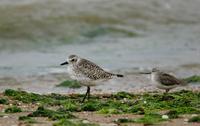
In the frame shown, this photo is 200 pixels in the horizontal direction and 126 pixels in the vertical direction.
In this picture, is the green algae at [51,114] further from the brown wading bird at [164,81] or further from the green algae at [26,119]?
the brown wading bird at [164,81]

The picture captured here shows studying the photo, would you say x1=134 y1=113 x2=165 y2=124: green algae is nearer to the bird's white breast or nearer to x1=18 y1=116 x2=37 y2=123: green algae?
x1=18 y1=116 x2=37 y2=123: green algae

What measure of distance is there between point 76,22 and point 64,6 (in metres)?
1.80

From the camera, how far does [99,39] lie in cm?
2331

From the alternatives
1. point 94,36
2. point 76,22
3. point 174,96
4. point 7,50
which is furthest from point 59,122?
point 76,22

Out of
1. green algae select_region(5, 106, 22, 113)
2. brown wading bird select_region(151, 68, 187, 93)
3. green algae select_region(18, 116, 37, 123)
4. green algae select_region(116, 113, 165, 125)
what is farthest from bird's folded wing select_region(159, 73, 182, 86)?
green algae select_region(18, 116, 37, 123)

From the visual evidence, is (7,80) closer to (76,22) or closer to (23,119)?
(23,119)

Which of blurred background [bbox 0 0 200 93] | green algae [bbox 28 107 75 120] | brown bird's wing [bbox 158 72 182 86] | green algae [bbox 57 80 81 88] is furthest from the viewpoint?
blurred background [bbox 0 0 200 93]

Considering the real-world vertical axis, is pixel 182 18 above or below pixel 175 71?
above

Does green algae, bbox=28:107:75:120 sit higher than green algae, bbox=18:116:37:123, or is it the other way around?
green algae, bbox=28:107:75:120

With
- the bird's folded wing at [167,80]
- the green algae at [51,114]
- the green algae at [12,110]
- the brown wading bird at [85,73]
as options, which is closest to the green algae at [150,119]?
the green algae at [51,114]

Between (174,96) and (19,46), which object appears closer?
(174,96)

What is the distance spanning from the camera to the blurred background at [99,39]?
16797 millimetres

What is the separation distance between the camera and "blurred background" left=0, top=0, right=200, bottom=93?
55.1ft

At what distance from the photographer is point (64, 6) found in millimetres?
26906
